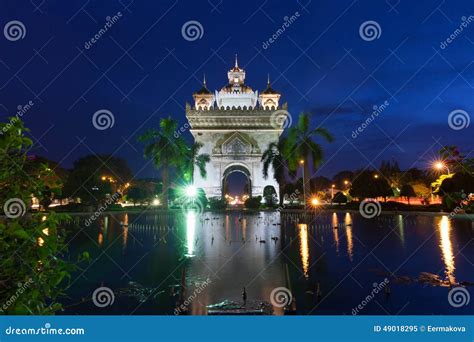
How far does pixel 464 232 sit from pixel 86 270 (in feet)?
59.3

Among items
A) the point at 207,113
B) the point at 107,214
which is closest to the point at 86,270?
the point at 107,214

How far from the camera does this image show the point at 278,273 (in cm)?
1077

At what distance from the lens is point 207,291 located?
8914mm
